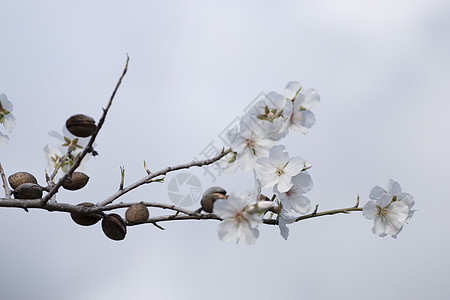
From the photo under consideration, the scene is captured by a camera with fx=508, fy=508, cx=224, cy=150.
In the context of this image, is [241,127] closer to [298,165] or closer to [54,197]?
[298,165]

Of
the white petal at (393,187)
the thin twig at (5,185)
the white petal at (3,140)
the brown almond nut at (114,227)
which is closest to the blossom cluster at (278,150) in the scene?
the white petal at (393,187)

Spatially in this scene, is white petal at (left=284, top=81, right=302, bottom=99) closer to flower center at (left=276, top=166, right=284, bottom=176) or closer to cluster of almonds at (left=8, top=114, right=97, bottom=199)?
flower center at (left=276, top=166, right=284, bottom=176)

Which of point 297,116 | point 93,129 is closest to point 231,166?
point 297,116

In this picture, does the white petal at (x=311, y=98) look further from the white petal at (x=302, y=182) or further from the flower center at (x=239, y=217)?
the flower center at (x=239, y=217)

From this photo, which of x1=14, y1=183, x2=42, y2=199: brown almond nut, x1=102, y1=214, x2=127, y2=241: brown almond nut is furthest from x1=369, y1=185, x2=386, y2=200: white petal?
x1=14, y1=183, x2=42, y2=199: brown almond nut

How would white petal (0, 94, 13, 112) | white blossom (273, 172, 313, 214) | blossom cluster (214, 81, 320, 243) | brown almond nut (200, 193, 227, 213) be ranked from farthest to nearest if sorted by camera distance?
white petal (0, 94, 13, 112) < white blossom (273, 172, 313, 214) < blossom cluster (214, 81, 320, 243) < brown almond nut (200, 193, 227, 213)

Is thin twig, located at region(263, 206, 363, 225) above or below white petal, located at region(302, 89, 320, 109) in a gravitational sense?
below
